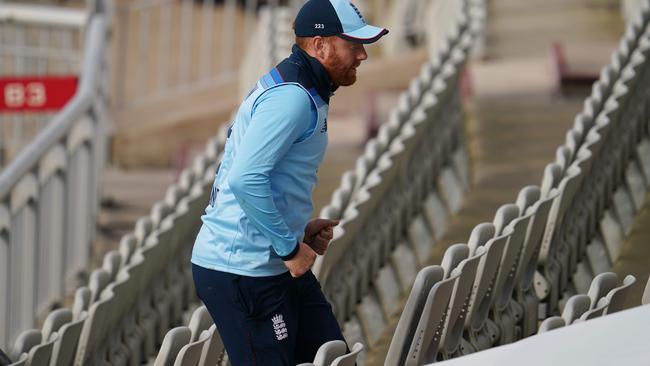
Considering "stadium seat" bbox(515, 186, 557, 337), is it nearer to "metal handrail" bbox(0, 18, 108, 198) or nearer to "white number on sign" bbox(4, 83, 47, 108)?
"metal handrail" bbox(0, 18, 108, 198)

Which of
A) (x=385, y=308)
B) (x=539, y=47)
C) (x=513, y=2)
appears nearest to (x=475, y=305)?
(x=385, y=308)

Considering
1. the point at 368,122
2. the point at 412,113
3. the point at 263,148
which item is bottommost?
the point at 368,122

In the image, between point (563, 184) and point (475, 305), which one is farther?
point (563, 184)

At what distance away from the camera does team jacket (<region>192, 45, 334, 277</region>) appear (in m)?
3.43

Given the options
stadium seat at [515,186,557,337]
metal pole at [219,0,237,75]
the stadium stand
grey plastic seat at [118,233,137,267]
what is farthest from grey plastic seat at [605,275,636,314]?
metal pole at [219,0,237,75]

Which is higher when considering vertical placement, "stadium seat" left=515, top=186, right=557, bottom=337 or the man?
the man

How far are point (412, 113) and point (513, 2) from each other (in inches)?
229

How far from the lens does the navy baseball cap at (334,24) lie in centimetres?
356

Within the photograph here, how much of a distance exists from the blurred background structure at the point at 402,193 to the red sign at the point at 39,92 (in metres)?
0.01

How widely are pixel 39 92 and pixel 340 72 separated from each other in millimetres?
5424

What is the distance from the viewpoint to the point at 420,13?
11.6m

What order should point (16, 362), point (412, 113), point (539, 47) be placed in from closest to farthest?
point (16, 362) → point (412, 113) → point (539, 47)

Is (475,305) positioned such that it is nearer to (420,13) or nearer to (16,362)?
(16,362)

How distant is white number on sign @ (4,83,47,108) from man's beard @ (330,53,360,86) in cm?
535
